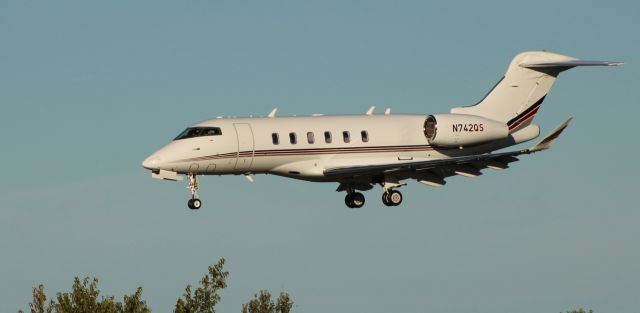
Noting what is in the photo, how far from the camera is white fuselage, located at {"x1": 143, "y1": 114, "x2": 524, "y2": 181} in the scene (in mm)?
72375

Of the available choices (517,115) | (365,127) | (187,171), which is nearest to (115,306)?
(187,171)

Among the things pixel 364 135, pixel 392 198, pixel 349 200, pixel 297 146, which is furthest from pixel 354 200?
pixel 297 146

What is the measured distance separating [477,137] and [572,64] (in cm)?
468

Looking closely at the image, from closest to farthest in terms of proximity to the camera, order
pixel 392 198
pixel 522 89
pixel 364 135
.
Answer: pixel 364 135
pixel 392 198
pixel 522 89

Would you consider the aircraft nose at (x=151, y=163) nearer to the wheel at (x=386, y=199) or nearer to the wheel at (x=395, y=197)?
the wheel at (x=386, y=199)

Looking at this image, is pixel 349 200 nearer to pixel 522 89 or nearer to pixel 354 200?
pixel 354 200

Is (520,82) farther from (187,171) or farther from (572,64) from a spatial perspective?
(187,171)

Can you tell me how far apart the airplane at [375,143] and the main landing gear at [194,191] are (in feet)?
0.11

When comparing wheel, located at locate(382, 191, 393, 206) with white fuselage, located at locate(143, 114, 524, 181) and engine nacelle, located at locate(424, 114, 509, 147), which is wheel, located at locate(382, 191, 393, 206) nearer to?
white fuselage, located at locate(143, 114, 524, 181)

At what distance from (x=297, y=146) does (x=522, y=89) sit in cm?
979

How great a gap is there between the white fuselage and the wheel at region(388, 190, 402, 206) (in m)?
1.18

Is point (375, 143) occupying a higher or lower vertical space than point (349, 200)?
higher

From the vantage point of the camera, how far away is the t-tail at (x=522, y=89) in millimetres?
78062

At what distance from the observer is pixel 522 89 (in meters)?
78.5
